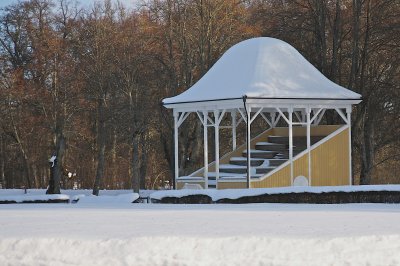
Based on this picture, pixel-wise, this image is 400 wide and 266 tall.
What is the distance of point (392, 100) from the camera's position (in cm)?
3816

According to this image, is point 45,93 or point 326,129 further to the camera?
point 45,93

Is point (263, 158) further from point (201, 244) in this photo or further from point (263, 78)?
point (201, 244)

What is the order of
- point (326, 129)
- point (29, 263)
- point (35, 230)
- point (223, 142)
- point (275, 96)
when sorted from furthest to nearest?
point (223, 142) < point (326, 129) < point (275, 96) < point (35, 230) < point (29, 263)

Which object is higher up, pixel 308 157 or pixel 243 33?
pixel 243 33

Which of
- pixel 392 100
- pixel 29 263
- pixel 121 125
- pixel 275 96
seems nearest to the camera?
pixel 29 263

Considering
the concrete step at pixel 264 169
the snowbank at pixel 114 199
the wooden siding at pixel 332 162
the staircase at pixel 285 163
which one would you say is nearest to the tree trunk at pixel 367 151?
the staircase at pixel 285 163

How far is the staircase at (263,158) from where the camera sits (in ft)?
97.5

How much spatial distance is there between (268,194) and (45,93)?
82.6 ft

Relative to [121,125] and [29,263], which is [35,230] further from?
[121,125]

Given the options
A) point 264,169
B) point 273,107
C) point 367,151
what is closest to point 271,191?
point 264,169

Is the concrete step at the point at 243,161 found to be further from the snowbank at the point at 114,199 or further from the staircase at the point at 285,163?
the snowbank at the point at 114,199

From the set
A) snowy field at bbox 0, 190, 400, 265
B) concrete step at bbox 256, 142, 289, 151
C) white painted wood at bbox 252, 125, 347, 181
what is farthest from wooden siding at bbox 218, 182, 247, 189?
snowy field at bbox 0, 190, 400, 265

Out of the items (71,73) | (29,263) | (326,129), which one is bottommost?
(29,263)

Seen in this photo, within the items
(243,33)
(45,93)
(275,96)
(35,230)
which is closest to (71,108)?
(45,93)
